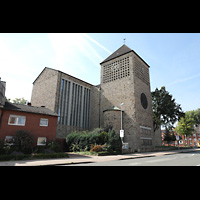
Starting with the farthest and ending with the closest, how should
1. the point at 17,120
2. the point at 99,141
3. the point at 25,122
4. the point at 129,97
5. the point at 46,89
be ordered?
the point at 46,89 < the point at 129,97 < the point at 99,141 < the point at 25,122 < the point at 17,120

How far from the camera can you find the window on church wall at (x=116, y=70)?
3500 cm

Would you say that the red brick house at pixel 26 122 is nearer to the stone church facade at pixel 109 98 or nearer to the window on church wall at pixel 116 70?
the stone church facade at pixel 109 98

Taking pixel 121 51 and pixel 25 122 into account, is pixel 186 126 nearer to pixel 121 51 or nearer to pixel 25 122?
pixel 121 51

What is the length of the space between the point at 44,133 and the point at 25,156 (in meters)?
6.30

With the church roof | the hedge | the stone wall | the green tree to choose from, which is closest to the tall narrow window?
the hedge

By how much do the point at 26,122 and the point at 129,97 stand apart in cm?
2078

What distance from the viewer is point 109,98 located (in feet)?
117

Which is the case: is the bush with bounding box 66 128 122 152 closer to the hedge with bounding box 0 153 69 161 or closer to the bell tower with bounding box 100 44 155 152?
the hedge with bounding box 0 153 69 161

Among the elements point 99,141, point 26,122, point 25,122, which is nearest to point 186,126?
point 99,141

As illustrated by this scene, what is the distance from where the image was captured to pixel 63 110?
103 ft

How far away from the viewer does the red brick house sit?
1788 cm

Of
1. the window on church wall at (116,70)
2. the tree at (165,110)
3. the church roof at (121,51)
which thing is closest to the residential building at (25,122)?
the window on church wall at (116,70)

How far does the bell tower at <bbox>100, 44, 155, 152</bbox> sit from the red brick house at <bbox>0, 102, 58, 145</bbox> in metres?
12.5

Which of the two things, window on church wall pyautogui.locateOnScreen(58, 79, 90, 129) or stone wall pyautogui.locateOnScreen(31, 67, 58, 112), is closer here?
stone wall pyautogui.locateOnScreen(31, 67, 58, 112)
